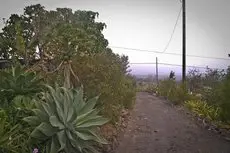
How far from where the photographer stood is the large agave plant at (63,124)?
5273mm

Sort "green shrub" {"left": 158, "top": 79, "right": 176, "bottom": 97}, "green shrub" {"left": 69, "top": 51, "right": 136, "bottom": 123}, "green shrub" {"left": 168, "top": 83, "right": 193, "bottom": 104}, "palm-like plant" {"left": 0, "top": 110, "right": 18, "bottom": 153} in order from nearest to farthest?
"palm-like plant" {"left": 0, "top": 110, "right": 18, "bottom": 153}, "green shrub" {"left": 69, "top": 51, "right": 136, "bottom": 123}, "green shrub" {"left": 168, "top": 83, "right": 193, "bottom": 104}, "green shrub" {"left": 158, "top": 79, "right": 176, "bottom": 97}

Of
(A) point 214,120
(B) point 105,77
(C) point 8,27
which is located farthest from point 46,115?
(C) point 8,27

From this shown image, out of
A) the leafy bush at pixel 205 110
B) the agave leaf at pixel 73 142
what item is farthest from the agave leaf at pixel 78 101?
the leafy bush at pixel 205 110

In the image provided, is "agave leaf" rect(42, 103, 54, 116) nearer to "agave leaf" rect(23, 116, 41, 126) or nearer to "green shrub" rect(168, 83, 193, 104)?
"agave leaf" rect(23, 116, 41, 126)

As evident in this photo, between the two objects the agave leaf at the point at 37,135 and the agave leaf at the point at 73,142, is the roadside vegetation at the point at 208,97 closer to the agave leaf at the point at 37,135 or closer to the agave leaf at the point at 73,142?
the agave leaf at the point at 73,142

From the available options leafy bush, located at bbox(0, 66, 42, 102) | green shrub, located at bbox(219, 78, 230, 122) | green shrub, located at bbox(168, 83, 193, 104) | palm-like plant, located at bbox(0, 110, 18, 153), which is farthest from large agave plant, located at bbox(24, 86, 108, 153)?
green shrub, located at bbox(168, 83, 193, 104)

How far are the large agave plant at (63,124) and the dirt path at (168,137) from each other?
1682mm

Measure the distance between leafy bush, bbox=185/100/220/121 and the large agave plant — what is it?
221 inches

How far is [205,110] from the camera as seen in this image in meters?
12.1

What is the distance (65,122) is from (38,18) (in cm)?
1017

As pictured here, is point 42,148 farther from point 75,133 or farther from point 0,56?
point 0,56

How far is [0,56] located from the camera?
15.4 m

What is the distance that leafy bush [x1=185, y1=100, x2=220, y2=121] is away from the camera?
10726 millimetres

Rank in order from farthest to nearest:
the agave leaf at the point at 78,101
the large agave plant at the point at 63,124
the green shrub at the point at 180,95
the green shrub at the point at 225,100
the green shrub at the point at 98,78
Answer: the green shrub at the point at 180,95, the green shrub at the point at 225,100, the green shrub at the point at 98,78, the agave leaf at the point at 78,101, the large agave plant at the point at 63,124
